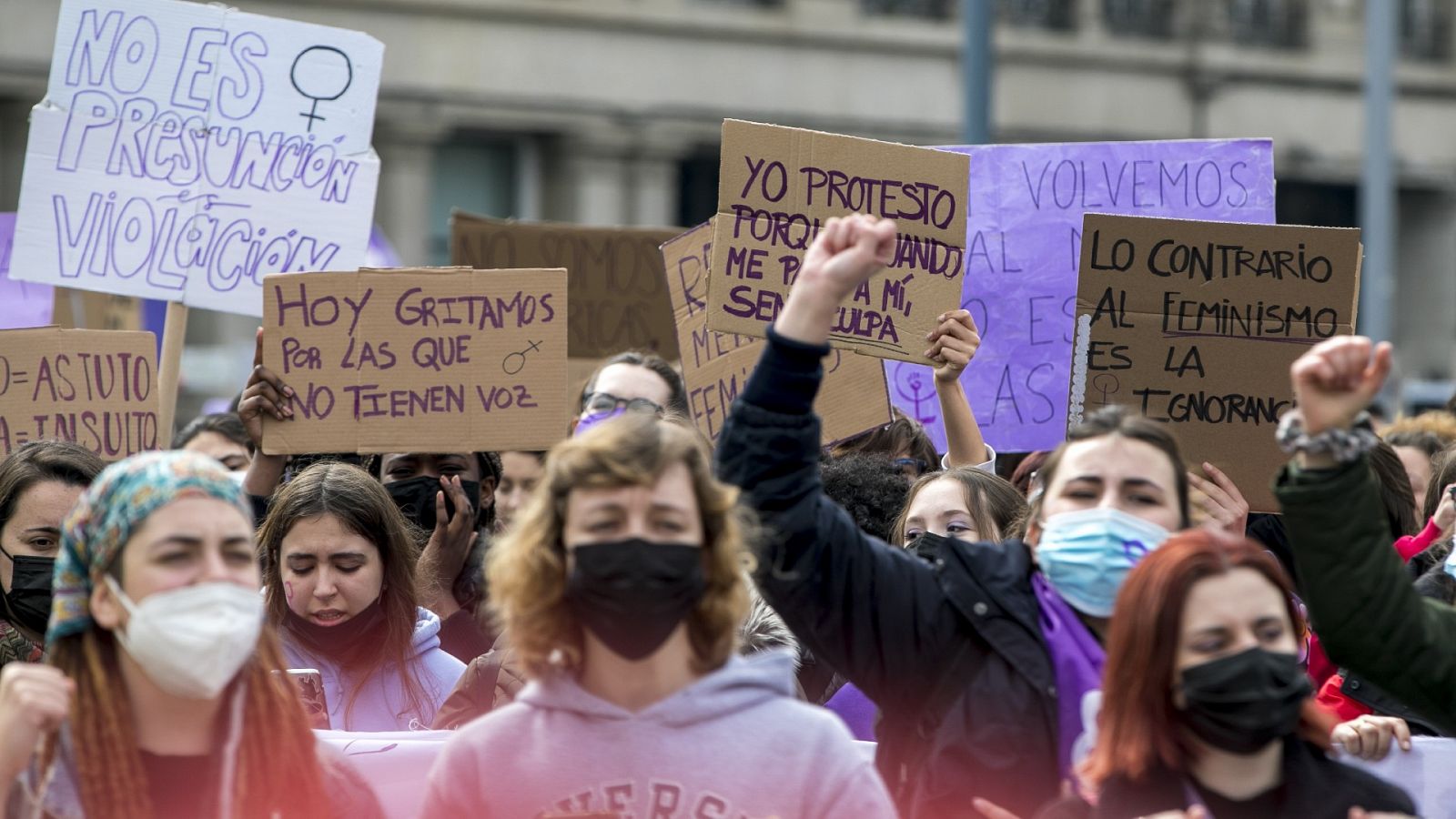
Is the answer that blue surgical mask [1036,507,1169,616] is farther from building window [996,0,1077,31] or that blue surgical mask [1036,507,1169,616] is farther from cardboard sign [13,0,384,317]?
building window [996,0,1077,31]

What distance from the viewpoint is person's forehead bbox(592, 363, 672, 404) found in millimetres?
5703

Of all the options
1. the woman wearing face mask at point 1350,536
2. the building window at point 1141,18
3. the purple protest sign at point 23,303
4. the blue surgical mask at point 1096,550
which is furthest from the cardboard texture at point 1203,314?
the building window at point 1141,18

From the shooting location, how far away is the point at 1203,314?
5.54 meters

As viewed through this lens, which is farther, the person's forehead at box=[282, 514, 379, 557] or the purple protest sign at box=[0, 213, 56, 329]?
the purple protest sign at box=[0, 213, 56, 329]

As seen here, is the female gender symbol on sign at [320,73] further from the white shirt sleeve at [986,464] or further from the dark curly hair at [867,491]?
the white shirt sleeve at [986,464]

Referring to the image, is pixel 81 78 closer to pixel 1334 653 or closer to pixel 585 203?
pixel 1334 653

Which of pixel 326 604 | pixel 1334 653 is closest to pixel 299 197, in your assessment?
pixel 326 604

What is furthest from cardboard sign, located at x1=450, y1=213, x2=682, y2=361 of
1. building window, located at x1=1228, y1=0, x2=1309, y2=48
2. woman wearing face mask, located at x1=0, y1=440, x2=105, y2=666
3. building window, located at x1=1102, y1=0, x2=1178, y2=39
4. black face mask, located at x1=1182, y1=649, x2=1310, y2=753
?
building window, located at x1=1228, y1=0, x2=1309, y2=48

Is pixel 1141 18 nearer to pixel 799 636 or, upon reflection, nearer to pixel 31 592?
pixel 31 592

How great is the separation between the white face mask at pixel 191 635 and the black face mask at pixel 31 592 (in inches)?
64.8

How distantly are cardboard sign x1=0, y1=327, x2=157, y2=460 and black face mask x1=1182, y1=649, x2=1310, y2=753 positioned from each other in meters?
3.87

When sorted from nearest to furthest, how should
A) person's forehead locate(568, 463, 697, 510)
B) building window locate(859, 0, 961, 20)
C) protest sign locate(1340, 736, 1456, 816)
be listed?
1. person's forehead locate(568, 463, 697, 510)
2. protest sign locate(1340, 736, 1456, 816)
3. building window locate(859, 0, 961, 20)

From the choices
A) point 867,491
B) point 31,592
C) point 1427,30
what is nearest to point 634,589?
point 31,592

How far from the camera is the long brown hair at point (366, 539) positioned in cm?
488
